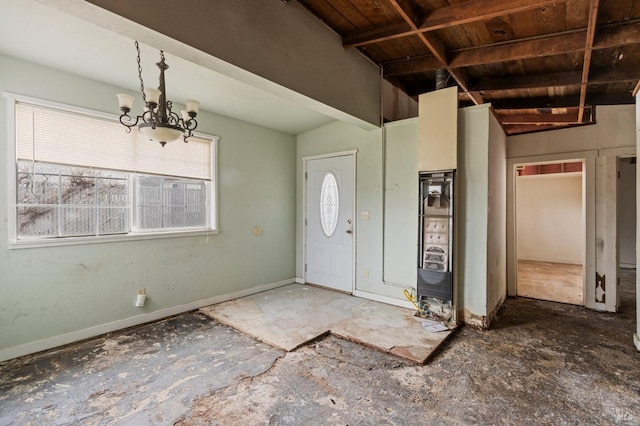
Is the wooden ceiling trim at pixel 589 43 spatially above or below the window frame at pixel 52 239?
above

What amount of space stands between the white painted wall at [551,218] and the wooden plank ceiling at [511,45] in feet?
11.7

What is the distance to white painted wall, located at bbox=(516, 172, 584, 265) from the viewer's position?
23.5ft

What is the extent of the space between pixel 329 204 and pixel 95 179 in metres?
2.99

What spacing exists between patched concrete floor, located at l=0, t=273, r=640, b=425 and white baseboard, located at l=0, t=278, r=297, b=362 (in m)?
0.09

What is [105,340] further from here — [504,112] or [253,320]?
[504,112]

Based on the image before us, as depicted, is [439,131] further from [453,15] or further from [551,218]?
[551,218]

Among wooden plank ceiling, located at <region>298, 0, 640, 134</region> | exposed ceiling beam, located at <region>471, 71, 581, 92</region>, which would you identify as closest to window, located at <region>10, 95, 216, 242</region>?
wooden plank ceiling, located at <region>298, 0, 640, 134</region>

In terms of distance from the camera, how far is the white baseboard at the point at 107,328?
8.71 ft

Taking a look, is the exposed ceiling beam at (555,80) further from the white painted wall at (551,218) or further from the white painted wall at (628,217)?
the white painted wall at (628,217)

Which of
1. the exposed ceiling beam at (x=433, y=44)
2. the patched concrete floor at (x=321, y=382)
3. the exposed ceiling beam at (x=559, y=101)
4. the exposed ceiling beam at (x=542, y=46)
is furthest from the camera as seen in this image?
the exposed ceiling beam at (x=559, y=101)

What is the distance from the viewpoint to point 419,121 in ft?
11.9

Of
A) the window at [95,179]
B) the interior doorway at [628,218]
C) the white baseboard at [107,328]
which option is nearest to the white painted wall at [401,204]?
the white baseboard at [107,328]

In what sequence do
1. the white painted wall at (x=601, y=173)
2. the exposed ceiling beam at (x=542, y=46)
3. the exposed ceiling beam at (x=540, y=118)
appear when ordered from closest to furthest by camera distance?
the exposed ceiling beam at (x=542, y=46) < the white painted wall at (x=601, y=173) < the exposed ceiling beam at (x=540, y=118)

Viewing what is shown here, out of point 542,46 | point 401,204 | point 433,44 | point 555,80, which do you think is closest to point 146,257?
point 401,204
